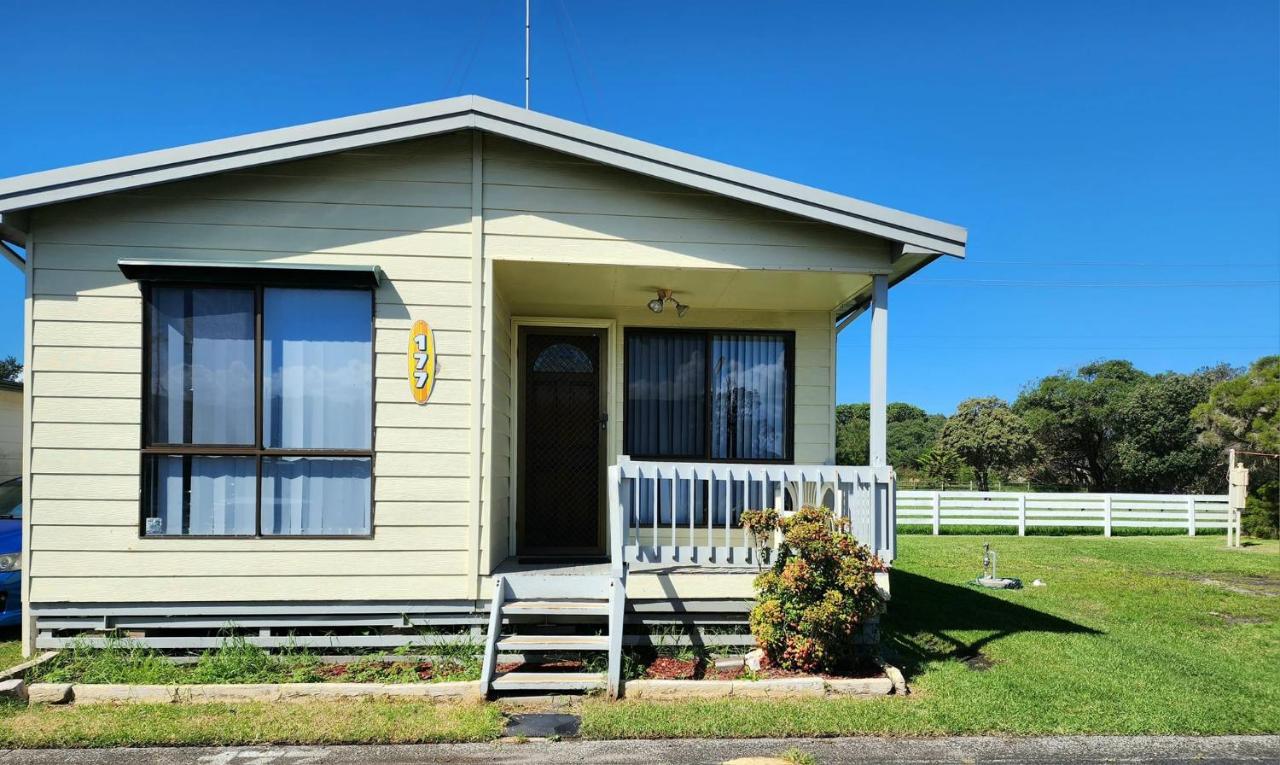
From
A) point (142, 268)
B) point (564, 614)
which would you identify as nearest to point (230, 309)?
point (142, 268)

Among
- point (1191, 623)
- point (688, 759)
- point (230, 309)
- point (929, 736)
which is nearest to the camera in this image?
point (688, 759)

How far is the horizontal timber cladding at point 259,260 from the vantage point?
550 cm

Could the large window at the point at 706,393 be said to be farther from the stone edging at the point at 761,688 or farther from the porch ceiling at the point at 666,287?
the stone edging at the point at 761,688

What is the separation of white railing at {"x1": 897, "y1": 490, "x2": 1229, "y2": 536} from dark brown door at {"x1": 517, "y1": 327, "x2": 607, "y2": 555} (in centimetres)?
1160

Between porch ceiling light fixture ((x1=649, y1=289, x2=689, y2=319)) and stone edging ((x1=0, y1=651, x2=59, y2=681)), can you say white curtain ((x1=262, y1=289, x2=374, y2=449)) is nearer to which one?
stone edging ((x1=0, y1=651, x2=59, y2=681))

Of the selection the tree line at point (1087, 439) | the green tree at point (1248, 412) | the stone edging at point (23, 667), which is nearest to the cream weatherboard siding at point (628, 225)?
the stone edging at point (23, 667)

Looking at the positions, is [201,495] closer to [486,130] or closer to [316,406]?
[316,406]

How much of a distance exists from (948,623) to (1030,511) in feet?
40.1

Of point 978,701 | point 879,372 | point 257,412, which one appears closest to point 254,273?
point 257,412

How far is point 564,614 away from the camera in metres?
5.54

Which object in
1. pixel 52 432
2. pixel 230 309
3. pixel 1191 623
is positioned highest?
pixel 230 309

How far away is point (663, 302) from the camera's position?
7352 mm

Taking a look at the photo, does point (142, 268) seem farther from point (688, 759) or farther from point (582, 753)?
point (688, 759)

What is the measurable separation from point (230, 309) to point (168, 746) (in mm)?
2931
